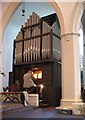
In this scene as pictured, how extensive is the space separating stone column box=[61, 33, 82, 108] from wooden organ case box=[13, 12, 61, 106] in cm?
163

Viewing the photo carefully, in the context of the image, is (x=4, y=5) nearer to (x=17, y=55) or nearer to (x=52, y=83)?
(x=17, y=55)

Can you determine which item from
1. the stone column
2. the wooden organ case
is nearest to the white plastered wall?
the stone column

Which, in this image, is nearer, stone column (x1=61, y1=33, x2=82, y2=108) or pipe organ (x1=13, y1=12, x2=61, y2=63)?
stone column (x1=61, y1=33, x2=82, y2=108)

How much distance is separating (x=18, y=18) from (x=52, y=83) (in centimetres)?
601

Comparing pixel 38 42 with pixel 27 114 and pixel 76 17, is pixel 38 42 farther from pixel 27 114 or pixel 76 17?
pixel 27 114

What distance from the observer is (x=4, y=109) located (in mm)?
6027

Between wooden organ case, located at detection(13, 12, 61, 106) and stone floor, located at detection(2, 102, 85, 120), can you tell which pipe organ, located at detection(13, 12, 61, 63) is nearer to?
wooden organ case, located at detection(13, 12, 61, 106)

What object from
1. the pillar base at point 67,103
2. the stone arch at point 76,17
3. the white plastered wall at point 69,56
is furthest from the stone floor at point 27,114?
the stone arch at point 76,17

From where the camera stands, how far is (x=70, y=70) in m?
7.04

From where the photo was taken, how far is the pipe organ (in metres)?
9.15

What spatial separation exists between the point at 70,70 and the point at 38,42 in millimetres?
3167

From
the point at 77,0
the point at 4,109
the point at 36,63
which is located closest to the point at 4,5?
the point at 36,63

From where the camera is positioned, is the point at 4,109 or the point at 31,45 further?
the point at 31,45

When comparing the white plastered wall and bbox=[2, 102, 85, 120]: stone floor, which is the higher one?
the white plastered wall
